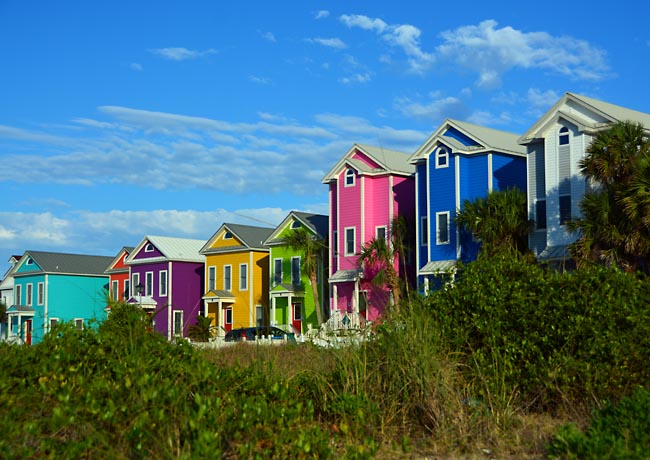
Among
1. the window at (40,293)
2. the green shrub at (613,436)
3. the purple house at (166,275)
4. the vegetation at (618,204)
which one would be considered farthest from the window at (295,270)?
the green shrub at (613,436)

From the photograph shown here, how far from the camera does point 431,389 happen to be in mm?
10492

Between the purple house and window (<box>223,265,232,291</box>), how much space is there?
13.3ft

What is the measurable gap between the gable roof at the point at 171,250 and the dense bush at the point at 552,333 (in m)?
46.4

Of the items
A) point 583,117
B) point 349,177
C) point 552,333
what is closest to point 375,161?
point 349,177

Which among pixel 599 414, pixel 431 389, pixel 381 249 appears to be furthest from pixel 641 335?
pixel 381 249

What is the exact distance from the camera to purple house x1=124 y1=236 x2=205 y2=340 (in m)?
57.5

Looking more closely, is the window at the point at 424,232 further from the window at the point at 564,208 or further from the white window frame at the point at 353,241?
the window at the point at 564,208

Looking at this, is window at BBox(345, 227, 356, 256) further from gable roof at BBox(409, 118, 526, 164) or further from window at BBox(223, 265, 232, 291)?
window at BBox(223, 265, 232, 291)

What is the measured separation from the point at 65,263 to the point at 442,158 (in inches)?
1485

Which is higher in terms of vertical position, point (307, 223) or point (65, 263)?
point (307, 223)

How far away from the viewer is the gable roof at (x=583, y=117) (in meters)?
33.2

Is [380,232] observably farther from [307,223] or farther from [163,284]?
[163,284]

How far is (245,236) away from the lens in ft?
175

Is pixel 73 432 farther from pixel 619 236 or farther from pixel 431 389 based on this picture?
pixel 619 236
